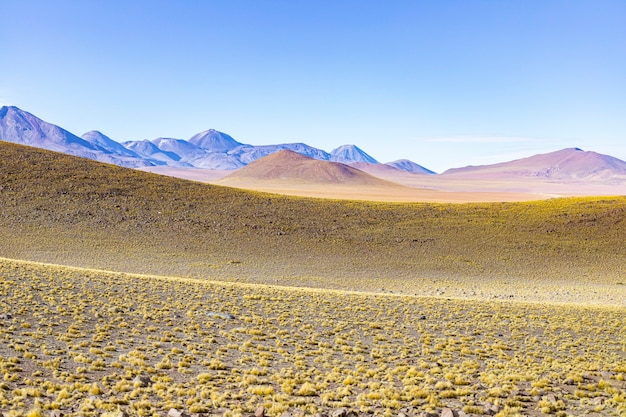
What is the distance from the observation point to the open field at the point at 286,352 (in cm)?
906

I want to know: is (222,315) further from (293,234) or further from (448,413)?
(293,234)

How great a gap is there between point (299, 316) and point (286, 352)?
156 inches

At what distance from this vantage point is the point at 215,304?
682 inches

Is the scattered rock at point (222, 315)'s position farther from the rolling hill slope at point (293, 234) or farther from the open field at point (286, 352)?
the rolling hill slope at point (293, 234)

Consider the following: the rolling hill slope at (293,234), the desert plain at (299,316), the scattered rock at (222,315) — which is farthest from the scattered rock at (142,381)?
the rolling hill slope at (293,234)

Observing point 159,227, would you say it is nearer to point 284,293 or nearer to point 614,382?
point 284,293

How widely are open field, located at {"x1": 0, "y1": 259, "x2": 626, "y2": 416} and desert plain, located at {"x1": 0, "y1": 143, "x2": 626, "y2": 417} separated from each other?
0.06 metres

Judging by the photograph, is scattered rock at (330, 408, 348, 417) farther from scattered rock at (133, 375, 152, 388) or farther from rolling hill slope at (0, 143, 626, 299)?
rolling hill slope at (0, 143, 626, 299)

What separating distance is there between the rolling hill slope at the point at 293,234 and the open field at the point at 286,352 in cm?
918

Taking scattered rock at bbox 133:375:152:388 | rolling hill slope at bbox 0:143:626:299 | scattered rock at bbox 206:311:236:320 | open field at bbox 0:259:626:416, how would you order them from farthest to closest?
1. rolling hill slope at bbox 0:143:626:299
2. scattered rock at bbox 206:311:236:320
3. scattered rock at bbox 133:375:152:388
4. open field at bbox 0:259:626:416

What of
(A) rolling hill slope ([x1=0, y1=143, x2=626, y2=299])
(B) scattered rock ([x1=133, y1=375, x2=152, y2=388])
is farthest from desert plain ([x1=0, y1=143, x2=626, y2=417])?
(A) rolling hill slope ([x1=0, y1=143, x2=626, y2=299])

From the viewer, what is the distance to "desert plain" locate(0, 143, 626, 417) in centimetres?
934

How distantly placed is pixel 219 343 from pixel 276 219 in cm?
2973

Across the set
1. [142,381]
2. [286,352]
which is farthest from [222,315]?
[142,381]
